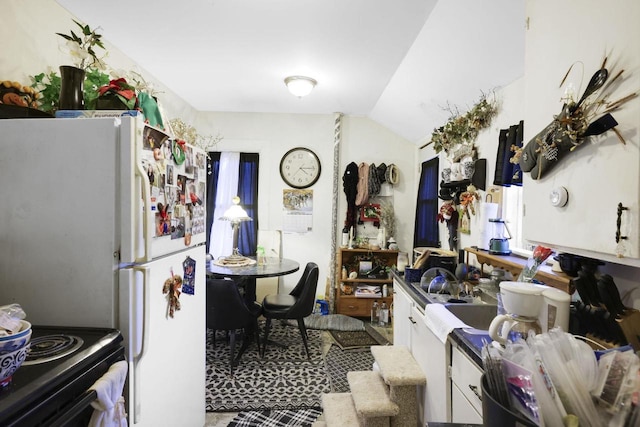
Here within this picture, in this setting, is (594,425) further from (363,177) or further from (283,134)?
(283,134)

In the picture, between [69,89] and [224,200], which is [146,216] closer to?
[69,89]

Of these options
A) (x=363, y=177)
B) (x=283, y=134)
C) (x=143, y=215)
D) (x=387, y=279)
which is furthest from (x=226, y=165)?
(x=143, y=215)

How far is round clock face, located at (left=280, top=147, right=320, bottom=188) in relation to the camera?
13.8ft

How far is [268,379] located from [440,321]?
173cm

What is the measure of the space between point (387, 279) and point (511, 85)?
8.20 ft

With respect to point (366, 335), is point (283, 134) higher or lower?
higher

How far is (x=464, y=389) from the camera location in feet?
4.18

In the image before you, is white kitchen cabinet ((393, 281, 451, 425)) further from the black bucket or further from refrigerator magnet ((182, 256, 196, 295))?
refrigerator magnet ((182, 256, 196, 295))

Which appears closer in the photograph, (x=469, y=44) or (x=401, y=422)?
(x=401, y=422)

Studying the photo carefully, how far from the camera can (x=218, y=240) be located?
13.7 feet

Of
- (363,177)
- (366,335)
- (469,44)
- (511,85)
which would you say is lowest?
(366,335)

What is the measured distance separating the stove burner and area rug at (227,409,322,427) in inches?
55.3

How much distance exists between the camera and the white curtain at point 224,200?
4.16 m

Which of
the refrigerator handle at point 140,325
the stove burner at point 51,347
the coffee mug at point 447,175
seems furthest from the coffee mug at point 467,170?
the stove burner at point 51,347
